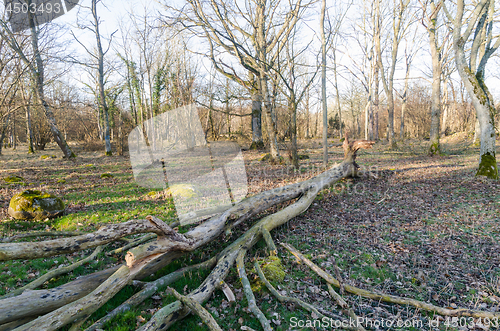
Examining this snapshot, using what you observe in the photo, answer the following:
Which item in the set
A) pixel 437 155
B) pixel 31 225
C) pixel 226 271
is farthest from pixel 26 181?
pixel 437 155

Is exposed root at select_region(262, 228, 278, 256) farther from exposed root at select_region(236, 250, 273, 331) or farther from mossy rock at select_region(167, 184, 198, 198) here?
mossy rock at select_region(167, 184, 198, 198)

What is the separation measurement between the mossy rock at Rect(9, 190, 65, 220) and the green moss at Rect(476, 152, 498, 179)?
44.6 ft

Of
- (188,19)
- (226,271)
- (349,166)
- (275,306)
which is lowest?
(275,306)

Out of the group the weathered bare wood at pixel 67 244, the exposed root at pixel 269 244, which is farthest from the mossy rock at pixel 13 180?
the exposed root at pixel 269 244

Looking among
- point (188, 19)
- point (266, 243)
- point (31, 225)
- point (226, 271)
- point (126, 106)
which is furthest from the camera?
point (126, 106)

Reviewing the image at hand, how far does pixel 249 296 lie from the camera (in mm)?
3684

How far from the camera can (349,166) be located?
1002cm

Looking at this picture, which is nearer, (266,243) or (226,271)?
(226,271)

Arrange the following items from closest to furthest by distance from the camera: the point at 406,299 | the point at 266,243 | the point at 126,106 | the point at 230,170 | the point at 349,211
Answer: the point at 406,299 → the point at 266,243 → the point at 349,211 → the point at 230,170 → the point at 126,106

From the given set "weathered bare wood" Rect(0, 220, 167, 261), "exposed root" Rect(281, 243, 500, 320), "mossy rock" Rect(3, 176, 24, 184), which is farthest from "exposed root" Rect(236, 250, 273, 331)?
"mossy rock" Rect(3, 176, 24, 184)

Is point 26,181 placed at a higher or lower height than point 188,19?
lower

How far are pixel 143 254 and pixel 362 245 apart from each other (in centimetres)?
420

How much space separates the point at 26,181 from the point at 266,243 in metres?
11.5

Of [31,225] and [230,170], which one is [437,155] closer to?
[230,170]
